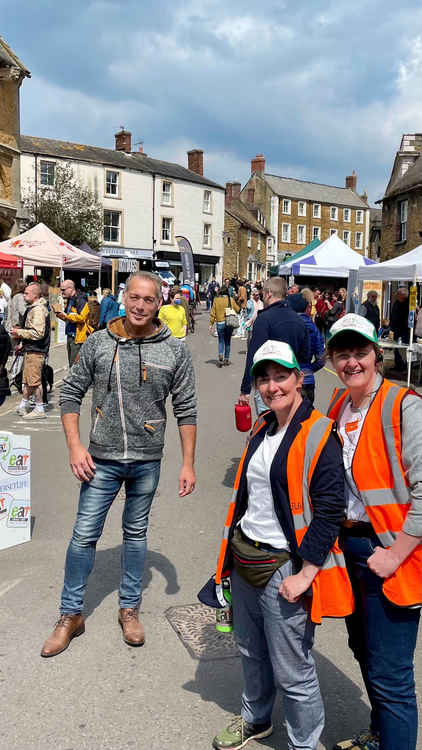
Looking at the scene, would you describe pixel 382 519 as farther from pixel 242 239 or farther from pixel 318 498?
pixel 242 239

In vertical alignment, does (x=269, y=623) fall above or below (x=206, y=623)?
above

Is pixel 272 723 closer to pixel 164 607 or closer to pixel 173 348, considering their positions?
pixel 164 607

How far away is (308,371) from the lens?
6297 millimetres

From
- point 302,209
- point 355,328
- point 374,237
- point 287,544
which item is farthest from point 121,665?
Answer: point 374,237

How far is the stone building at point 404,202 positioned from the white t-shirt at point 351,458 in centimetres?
2904

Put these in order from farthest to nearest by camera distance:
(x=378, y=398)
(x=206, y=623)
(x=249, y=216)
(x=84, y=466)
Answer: (x=249, y=216) → (x=206, y=623) → (x=84, y=466) → (x=378, y=398)

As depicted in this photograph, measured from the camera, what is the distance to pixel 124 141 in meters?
45.4

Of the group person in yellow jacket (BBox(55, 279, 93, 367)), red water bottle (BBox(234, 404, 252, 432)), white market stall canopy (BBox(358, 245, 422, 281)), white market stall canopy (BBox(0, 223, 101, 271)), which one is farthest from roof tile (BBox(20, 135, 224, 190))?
red water bottle (BBox(234, 404, 252, 432))

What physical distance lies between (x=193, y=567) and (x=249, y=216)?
54.6 m

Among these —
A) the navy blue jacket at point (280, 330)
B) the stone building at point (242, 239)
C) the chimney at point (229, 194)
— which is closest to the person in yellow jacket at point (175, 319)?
the navy blue jacket at point (280, 330)

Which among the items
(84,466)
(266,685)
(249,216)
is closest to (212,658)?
(266,685)

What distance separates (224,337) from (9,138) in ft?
46.5

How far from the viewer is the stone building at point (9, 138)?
976 inches

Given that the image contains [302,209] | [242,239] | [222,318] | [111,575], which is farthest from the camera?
[302,209]
